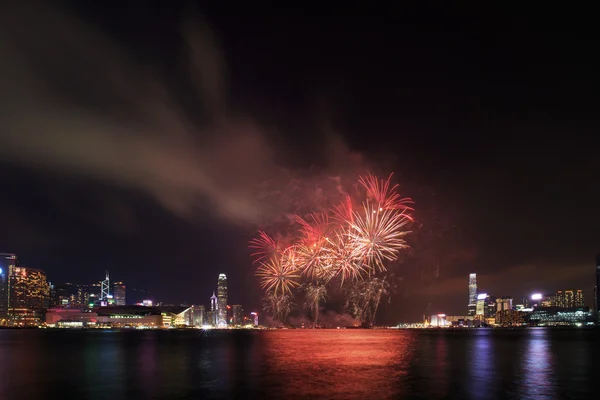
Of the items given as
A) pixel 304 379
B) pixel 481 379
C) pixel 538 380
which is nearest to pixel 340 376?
pixel 304 379

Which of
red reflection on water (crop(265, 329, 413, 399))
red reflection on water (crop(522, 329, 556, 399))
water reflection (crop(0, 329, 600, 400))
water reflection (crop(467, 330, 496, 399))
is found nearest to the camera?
red reflection on water (crop(265, 329, 413, 399))

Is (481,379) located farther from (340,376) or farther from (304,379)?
(304,379)

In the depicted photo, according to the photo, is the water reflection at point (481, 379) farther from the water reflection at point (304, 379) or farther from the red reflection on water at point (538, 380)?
the red reflection on water at point (538, 380)

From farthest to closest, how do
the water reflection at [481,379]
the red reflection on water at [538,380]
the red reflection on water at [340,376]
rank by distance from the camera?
1. the water reflection at [481,379]
2. the red reflection on water at [538,380]
3. the red reflection on water at [340,376]

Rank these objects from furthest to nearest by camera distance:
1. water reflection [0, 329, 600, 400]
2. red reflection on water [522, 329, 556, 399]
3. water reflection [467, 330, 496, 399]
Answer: water reflection [467, 330, 496, 399] → water reflection [0, 329, 600, 400] → red reflection on water [522, 329, 556, 399]

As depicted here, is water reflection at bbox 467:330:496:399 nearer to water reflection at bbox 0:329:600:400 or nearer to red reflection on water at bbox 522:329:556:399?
water reflection at bbox 0:329:600:400

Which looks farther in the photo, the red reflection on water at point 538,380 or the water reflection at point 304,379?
the water reflection at point 304,379

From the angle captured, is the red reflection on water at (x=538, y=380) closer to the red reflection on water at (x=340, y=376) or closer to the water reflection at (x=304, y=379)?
the water reflection at (x=304, y=379)

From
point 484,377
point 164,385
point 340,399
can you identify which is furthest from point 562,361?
point 164,385

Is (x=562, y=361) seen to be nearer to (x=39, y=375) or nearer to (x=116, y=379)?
(x=116, y=379)

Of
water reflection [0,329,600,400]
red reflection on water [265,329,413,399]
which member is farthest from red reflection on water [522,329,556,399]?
red reflection on water [265,329,413,399]

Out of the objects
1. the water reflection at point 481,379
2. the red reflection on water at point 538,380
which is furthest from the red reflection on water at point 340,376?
the red reflection on water at point 538,380

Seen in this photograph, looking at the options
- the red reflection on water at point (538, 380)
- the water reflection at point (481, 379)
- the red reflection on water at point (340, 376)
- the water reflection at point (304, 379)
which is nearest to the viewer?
the red reflection on water at point (340, 376)

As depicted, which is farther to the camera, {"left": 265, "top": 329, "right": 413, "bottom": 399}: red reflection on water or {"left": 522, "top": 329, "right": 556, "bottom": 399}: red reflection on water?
{"left": 522, "top": 329, "right": 556, "bottom": 399}: red reflection on water
